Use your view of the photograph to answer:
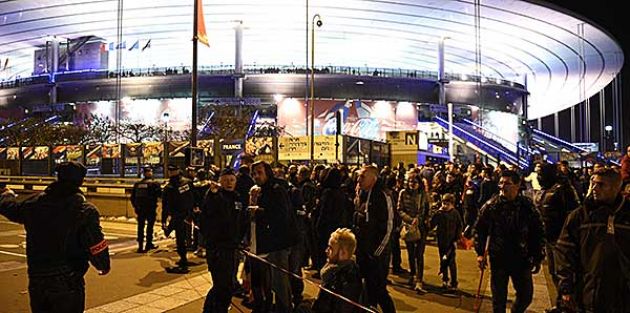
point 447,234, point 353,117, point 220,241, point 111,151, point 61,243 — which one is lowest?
point 447,234

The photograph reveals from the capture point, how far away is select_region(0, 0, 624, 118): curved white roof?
47.4m

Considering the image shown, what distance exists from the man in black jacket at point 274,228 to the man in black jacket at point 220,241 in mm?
273

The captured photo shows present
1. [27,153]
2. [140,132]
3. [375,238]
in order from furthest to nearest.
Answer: [140,132] < [27,153] < [375,238]

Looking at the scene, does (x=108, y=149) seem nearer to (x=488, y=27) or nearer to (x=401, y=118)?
(x=401, y=118)

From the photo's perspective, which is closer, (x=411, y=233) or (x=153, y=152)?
(x=411, y=233)

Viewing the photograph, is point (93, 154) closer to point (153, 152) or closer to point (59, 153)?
point (59, 153)

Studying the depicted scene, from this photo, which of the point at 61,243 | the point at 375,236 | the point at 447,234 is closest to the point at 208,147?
the point at 447,234

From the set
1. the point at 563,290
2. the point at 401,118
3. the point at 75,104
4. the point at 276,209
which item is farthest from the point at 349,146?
the point at 75,104

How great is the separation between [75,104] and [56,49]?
667 centimetres

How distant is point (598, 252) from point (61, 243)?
397 centimetres

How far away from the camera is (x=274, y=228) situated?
5891 mm

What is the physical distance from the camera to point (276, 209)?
19.4 ft

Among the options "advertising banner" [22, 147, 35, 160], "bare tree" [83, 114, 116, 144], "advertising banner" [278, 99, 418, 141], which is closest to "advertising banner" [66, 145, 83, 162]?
"advertising banner" [22, 147, 35, 160]

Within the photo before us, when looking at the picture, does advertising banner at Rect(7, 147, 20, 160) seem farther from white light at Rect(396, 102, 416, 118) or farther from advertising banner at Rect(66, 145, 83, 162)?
white light at Rect(396, 102, 416, 118)
